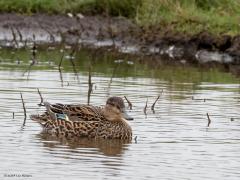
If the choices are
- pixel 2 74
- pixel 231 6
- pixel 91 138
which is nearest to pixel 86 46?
pixel 231 6

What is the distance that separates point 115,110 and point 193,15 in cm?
1007

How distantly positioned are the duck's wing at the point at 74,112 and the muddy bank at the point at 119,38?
717 centimetres

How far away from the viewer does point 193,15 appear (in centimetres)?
2278

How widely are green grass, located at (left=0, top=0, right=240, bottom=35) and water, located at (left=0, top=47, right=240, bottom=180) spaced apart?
9.16 feet

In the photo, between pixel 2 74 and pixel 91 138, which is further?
pixel 2 74

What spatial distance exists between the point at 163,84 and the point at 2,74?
8.72 ft

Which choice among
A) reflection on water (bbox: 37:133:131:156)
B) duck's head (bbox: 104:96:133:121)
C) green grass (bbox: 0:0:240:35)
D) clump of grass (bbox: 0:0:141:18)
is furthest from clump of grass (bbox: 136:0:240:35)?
reflection on water (bbox: 37:133:131:156)

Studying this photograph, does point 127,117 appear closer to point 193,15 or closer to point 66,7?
point 193,15

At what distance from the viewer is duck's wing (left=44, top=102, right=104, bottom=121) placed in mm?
12867

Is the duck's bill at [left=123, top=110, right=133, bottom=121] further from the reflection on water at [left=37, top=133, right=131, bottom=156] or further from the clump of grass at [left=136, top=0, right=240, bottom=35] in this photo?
the clump of grass at [left=136, top=0, right=240, bottom=35]

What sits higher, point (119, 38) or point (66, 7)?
point (66, 7)

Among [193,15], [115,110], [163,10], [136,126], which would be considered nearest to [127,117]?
[115,110]

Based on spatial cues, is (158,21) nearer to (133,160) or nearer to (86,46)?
(86,46)

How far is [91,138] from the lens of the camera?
501 inches
